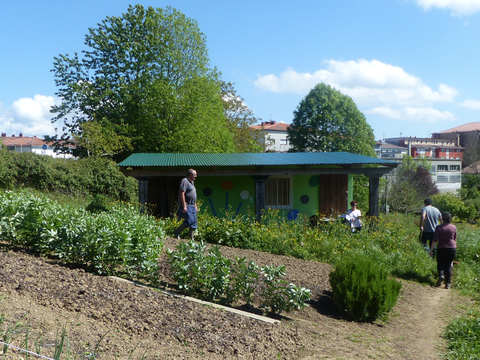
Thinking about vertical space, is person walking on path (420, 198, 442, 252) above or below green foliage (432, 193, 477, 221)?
above

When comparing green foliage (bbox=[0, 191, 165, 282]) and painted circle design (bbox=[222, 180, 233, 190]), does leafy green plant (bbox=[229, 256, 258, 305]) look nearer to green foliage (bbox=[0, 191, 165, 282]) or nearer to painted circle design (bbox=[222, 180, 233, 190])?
green foliage (bbox=[0, 191, 165, 282])

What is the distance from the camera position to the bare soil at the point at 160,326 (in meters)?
3.84

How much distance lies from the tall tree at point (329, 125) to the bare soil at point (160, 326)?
30.7m

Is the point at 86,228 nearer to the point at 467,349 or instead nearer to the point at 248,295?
the point at 248,295

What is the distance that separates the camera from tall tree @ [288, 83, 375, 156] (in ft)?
118

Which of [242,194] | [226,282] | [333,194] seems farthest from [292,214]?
[226,282]

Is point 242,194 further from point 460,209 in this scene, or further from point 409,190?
point 409,190

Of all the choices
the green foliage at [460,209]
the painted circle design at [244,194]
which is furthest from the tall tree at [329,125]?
the painted circle design at [244,194]

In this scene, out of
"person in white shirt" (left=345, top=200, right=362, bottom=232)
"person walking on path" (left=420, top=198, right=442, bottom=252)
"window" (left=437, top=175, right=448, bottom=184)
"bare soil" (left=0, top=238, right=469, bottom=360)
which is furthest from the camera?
"window" (left=437, top=175, right=448, bottom=184)

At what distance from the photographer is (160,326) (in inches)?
173

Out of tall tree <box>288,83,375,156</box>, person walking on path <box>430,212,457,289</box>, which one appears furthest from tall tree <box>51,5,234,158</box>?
person walking on path <box>430,212,457,289</box>

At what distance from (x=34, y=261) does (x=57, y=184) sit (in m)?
14.1

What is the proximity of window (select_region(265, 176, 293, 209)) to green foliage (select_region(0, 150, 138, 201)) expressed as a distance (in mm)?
8890

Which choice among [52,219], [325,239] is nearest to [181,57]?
[325,239]
